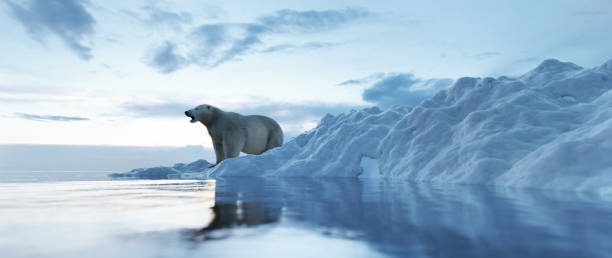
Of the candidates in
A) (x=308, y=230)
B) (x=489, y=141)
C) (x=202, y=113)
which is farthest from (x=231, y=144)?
(x=308, y=230)

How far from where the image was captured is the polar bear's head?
18.8 meters

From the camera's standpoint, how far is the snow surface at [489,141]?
28.0 feet

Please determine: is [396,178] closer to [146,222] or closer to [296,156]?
A: [296,156]

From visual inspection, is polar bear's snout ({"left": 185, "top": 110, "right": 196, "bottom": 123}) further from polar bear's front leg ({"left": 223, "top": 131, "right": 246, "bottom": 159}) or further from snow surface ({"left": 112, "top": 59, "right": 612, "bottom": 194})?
snow surface ({"left": 112, "top": 59, "right": 612, "bottom": 194})

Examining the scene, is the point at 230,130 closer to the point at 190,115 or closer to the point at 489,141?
the point at 190,115

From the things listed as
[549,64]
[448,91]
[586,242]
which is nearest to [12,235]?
[586,242]

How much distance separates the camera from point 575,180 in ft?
25.9

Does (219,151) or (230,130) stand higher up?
(230,130)

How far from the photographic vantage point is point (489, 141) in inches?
429

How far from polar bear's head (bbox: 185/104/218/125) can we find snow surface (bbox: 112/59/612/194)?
9.27 feet

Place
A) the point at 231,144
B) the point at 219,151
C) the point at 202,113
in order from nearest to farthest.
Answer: the point at 202,113
the point at 231,144
the point at 219,151

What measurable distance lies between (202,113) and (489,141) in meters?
12.5

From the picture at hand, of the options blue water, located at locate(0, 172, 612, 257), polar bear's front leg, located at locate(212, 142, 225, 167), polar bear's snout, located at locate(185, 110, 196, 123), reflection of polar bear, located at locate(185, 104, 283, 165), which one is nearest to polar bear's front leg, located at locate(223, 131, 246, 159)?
reflection of polar bear, located at locate(185, 104, 283, 165)

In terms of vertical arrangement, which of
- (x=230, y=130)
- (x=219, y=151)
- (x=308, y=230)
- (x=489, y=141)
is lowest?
(x=308, y=230)
